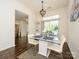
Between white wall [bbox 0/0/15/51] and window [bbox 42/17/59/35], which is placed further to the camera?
window [bbox 42/17/59/35]

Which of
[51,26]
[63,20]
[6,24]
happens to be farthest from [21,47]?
[63,20]

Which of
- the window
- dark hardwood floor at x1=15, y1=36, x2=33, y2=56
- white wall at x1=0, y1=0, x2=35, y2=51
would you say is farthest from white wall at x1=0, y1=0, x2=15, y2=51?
the window

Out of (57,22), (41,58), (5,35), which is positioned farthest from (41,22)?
(41,58)

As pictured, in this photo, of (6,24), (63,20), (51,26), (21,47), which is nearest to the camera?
(6,24)

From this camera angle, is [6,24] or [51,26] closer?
[6,24]

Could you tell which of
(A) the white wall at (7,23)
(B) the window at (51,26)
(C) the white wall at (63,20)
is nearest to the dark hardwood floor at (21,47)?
(A) the white wall at (7,23)

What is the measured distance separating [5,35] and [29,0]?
2.55 metres

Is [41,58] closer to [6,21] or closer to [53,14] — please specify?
[6,21]

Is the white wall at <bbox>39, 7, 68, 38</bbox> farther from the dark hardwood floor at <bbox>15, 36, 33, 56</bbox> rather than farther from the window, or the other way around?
the dark hardwood floor at <bbox>15, 36, 33, 56</bbox>

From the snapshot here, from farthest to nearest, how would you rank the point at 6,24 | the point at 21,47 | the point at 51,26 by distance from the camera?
1. the point at 51,26
2. the point at 21,47
3. the point at 6,24

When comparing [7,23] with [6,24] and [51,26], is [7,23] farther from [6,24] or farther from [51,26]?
[51,26]

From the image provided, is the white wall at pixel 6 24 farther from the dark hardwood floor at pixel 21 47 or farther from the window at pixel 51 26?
the window at pixel 51 26

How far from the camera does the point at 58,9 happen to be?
248 inches

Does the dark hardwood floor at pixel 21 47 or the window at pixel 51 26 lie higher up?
the window at pixel 51 26
